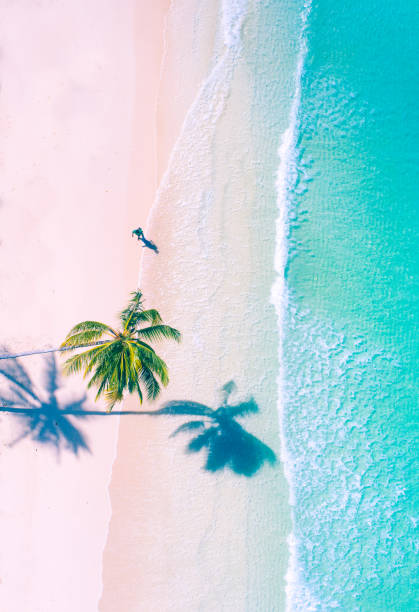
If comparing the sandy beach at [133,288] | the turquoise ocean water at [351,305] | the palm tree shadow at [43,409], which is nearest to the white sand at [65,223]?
the sandy beach at [133,288]

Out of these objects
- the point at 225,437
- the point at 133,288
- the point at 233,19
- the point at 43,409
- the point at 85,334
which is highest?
the point at 233,19

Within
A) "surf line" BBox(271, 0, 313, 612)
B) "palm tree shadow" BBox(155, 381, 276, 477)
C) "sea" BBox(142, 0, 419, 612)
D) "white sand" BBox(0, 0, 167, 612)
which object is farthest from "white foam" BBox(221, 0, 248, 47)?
"palm tree shadow" BBox(155, 381, 276, 477)

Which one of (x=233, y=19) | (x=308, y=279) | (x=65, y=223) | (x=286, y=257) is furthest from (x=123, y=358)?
(x=233, y=19)

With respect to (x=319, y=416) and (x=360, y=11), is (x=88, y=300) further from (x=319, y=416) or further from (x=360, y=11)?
(x=360, y=11)

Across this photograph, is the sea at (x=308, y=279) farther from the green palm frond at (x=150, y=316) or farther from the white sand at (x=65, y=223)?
the green palm frond at (x=150, y=316)

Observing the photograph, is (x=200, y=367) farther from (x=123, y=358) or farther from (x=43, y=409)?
(x=43, y=409)

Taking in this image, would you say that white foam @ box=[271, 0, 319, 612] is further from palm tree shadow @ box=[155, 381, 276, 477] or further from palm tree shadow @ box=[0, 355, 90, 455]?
palm tree shadow @ box=[0, 355, 90, 455]

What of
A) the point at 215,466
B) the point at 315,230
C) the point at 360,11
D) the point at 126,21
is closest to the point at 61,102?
the point at 126,21
